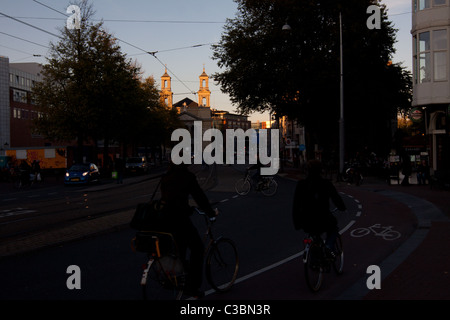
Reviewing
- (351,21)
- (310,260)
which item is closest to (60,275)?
(310,260)

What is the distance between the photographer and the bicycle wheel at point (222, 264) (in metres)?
5.84

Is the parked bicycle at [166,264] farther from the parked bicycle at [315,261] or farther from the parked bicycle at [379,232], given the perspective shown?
the parked bicycle at [379,232]

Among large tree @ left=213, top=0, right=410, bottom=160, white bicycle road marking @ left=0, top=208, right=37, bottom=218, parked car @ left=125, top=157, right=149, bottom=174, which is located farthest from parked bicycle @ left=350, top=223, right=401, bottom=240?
parked car @ left=125, top=157, right=149, bottom=174

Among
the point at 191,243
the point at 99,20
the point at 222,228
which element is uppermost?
the point at 99,20

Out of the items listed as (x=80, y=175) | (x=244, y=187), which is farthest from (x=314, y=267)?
(x=80, y=175)

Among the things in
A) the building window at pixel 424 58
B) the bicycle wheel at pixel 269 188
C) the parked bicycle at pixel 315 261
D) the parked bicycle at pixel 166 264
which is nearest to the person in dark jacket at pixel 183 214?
the parked bicycle at pixel 166 264

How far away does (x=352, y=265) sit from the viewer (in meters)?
7.49

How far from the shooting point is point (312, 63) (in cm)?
3338

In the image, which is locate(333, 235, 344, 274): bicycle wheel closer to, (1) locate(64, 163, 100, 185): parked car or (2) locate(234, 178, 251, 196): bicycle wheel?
(2) locate(234, 178, 251, 196): bicycle wheel

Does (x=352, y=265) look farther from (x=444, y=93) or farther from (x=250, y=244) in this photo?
(x=444, y=93)

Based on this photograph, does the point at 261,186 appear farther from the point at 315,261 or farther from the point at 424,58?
the point at 315,261

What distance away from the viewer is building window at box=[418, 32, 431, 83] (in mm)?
24672

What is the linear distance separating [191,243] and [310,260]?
5.06 ft
